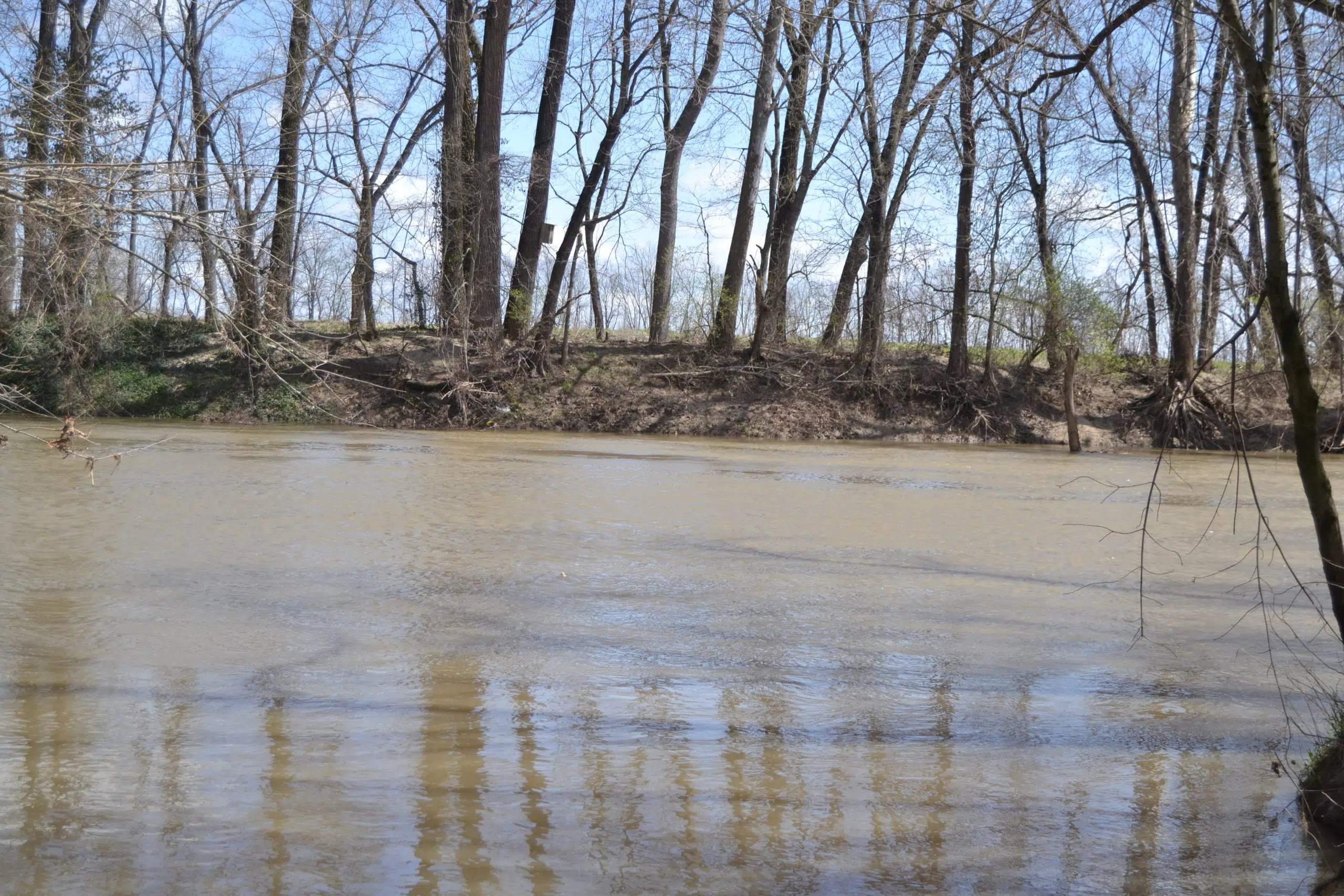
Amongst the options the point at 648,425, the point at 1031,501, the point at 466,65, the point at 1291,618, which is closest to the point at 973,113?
the point at 1291,618

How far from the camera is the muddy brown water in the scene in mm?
3559

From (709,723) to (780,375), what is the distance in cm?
2179

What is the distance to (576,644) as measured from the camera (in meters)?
6.14

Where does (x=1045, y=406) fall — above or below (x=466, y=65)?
below

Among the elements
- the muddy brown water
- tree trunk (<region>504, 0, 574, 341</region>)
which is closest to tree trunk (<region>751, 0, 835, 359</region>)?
tree trunk (<region>504, 0, 574, 341</region>)

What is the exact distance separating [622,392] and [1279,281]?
22664 mm

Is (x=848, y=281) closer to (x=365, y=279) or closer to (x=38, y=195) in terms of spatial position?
(x=365, y=279)

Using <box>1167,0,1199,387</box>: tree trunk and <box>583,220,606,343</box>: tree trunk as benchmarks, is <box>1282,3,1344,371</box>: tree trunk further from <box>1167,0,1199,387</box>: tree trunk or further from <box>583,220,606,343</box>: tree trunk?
<box>583,220,606,343</box>: tree trunk

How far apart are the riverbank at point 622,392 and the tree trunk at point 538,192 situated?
1084 millimetres

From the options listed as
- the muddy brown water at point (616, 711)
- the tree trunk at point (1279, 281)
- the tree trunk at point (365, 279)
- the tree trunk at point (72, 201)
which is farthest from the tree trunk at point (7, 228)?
the tree trunk at point (365, 279)

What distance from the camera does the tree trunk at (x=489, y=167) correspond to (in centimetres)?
2539

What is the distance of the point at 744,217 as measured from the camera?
1036 inches

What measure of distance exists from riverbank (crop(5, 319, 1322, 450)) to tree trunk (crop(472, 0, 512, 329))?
45.2 inches

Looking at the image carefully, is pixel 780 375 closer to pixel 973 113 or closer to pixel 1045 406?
pixel 1045 406
